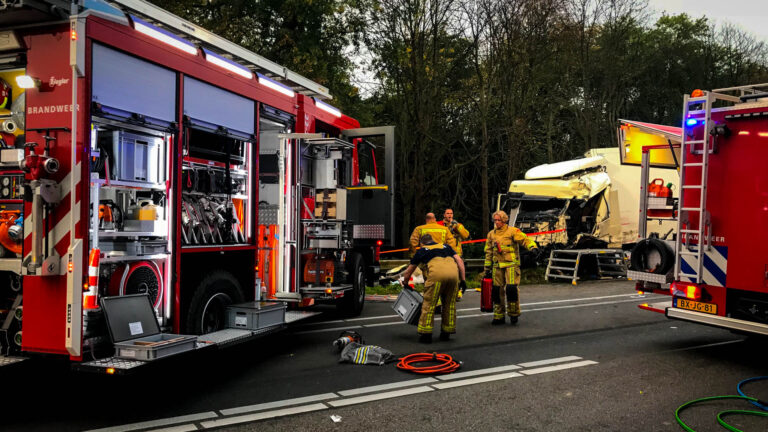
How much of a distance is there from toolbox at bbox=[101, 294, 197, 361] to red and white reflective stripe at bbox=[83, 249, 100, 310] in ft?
0.30

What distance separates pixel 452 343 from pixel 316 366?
204 cm

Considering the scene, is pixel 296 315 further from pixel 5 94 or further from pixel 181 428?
pixel 5 94

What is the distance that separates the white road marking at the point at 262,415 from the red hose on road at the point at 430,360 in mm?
1353

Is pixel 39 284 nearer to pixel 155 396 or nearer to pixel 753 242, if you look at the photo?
pixel 155 396

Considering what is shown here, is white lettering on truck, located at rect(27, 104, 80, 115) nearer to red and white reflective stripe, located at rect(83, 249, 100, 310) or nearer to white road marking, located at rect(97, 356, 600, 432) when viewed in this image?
red and white reflective stripe, located at rect(83, 249, 100, 310)

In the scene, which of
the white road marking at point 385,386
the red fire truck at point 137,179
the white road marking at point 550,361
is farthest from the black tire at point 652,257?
the red fire truck at point 137,179

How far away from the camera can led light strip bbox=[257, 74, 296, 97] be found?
7.00 metres

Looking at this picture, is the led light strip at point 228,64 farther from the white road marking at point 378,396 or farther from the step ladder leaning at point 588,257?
the step ladder leaning at point 588,257

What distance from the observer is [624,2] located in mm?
24281

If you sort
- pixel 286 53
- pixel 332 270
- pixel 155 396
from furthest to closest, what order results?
pixel 286 53 < pixel 332 270 < pixel 155 396

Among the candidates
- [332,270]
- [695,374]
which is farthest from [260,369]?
[695,374]

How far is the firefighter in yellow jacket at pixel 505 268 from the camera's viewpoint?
892 centimetres

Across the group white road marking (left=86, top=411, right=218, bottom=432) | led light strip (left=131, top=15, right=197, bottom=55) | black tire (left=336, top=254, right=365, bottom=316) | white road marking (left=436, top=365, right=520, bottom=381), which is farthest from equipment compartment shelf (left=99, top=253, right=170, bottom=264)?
black tire (left=336, top=254, right=365, bottom=316)

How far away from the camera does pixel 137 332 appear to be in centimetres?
484
